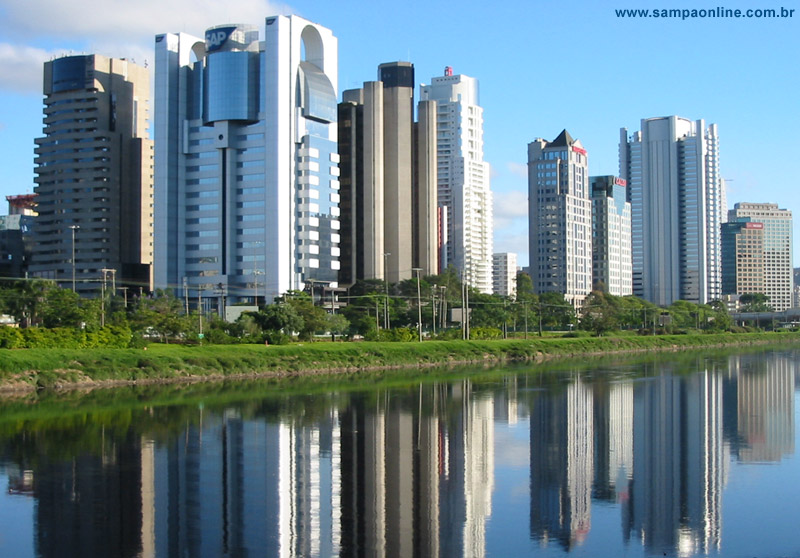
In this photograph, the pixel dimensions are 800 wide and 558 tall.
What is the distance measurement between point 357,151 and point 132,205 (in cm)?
4228

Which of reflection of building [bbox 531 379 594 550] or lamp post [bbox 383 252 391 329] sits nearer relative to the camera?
reflection of building [bbox 531 379 594 550]

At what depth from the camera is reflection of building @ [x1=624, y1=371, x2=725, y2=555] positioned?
20.7 meters

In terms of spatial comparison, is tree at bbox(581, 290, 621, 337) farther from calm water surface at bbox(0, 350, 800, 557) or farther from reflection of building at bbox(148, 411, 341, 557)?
reflection of building at bbox(148, 411, 341, 557)

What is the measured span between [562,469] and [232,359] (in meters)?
37.9

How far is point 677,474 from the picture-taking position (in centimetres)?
2784

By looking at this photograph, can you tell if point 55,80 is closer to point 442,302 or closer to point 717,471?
point 442,302

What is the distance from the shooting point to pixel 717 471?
93.0 feet

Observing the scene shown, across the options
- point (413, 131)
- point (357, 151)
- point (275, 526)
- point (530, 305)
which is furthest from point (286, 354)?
point (413, 131)

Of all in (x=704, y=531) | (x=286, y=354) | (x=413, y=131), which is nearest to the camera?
(x=704, y=531)

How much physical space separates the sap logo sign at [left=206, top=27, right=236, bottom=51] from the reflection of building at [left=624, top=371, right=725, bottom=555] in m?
85.7

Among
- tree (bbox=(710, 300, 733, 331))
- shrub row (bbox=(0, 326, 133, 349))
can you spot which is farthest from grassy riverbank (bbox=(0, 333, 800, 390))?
tree (bbox=(710, 300, 733, 331))

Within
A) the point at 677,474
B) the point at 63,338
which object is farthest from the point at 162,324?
the point at 677,474

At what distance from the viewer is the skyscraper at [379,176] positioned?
5935 inches

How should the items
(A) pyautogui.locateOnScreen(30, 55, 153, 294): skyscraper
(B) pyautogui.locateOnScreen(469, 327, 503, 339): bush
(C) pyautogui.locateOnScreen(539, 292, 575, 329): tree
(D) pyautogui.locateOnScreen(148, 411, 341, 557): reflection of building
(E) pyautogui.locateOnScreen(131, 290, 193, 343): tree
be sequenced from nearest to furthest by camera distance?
(D) pyautogui.locateOnScreen(148, 411, 341, 557): reflection of building → (E) pyautogui.locateOnScreen(131, 290, 193, 343): tree → (B) pyautogui.locateOnScreen(469, 327, 503, 339): bush → (C) pyautogui.locateOnScreen(539, 292, 575, 329): tree → (A) pyautogui.locateOnScreen(30, 55, 153, 294): skyscraper
